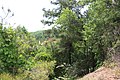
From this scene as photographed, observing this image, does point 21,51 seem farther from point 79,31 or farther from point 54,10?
point 54,10

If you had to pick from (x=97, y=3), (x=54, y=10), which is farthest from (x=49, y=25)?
(x=97, y=3)

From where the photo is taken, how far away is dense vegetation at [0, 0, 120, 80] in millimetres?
13320

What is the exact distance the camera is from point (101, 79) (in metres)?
9.38

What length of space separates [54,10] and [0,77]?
1527 centimetres

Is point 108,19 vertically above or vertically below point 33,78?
above

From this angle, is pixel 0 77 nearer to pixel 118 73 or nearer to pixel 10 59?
pixel 10 59

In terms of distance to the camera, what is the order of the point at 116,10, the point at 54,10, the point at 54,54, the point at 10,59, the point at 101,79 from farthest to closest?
1. the point at 54,10
2. the point at 54,54
3. the point at 116,10
4. the point at 10,59
5. the point at 101,79

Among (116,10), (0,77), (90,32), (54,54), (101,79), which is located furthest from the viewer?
(54,54)

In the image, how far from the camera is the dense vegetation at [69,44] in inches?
524

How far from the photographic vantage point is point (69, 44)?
2334cm

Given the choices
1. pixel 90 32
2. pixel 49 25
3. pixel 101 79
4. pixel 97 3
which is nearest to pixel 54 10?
pixel 49 25

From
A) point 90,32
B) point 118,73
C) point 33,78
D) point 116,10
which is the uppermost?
point 116,10

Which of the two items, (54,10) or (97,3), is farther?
(54,10)

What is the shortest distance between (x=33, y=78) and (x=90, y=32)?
486cm
